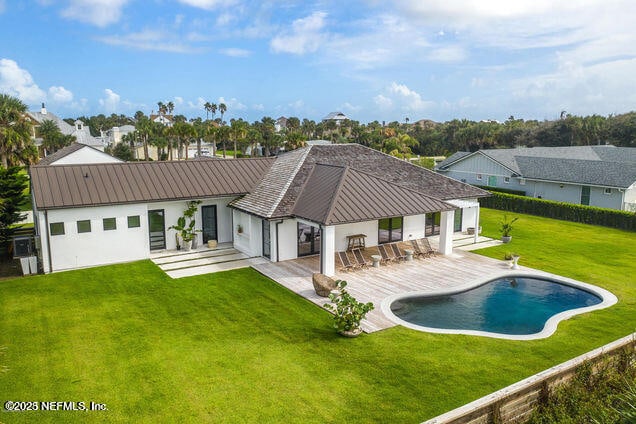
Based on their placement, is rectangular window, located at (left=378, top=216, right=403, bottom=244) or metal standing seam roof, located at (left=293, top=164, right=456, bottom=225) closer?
metal standing seam roof, located at (left=293, top=164, right=456, bottom=225)

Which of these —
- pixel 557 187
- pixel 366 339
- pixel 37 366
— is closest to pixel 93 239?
pixel 37 366

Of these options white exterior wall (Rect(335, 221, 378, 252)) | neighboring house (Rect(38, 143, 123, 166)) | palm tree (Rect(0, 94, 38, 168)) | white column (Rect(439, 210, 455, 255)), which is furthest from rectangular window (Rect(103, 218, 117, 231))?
palm tree (Rect(0, 94, 38, 168))

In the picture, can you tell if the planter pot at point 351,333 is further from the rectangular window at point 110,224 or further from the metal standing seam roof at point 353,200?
the rectangular window at point 110,224

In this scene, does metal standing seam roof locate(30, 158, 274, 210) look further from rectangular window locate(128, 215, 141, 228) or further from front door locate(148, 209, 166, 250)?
front door locate(148, 209, 166, 250)

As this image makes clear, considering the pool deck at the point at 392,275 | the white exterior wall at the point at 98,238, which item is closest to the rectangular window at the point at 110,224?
the white exterior wall at the point at 98,238

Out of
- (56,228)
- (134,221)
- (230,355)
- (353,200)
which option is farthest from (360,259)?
(56,228)

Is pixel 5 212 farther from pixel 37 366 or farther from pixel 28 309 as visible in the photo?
pixel 37 366

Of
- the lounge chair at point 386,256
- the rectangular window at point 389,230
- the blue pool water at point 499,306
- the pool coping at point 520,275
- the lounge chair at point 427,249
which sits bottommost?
the blue pool water at point 499,306
